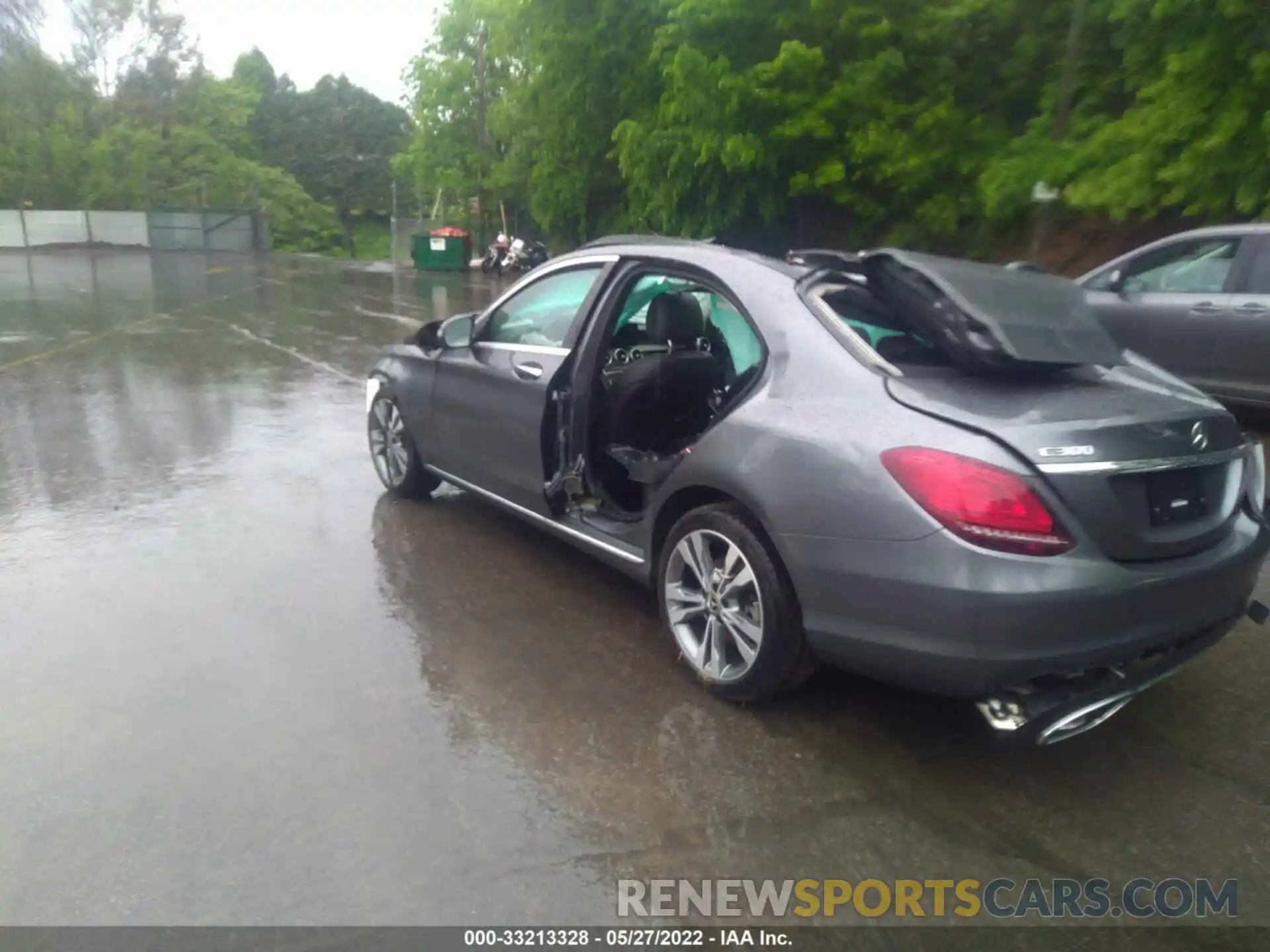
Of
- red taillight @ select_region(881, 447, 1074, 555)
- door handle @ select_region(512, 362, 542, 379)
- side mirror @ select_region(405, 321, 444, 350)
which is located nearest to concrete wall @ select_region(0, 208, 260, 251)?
side mirror @ select_region(405, 321, 444, 350)

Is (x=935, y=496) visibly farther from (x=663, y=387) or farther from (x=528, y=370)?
(x=528, y=370)

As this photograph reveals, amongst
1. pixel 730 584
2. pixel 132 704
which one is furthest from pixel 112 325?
pixel 730 584

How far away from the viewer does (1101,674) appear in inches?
132

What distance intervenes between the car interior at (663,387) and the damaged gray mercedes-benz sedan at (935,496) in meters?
0.04

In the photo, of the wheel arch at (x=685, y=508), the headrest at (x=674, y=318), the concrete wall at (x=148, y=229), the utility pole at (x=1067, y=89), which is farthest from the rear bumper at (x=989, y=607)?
the concrete wall at (x=148, y=229)

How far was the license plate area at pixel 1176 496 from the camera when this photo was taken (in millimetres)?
3236

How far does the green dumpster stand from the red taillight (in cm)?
3598

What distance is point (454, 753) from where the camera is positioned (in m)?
3.59

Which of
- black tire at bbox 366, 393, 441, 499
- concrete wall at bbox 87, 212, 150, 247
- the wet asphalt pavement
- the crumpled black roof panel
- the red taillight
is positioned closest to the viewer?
the wet asphalt pavement

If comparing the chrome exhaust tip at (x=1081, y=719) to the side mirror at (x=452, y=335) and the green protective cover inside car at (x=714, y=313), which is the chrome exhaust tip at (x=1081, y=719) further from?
the side mirror at (x=452, y=335)

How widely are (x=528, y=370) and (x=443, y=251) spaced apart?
34.1 m

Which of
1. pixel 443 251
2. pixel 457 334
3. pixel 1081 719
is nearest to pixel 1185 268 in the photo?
pixel 457 334

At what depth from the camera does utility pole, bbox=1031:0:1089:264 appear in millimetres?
14605

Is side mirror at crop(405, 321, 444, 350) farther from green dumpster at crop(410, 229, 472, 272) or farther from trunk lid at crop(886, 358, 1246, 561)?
green dumpster at crop(410, 229, 472, 272)
